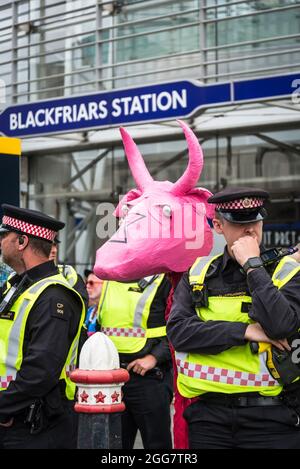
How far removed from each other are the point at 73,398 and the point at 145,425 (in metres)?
1.56

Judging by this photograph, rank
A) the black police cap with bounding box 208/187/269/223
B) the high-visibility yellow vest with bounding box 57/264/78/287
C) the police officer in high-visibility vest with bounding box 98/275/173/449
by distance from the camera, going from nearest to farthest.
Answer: the black police cap with bounding box 208/187/269/223, the police officer in high-visibility vest with bounding box 98/275/173/449, the high-visibility yellow vest with bounding box 57/264/78/287

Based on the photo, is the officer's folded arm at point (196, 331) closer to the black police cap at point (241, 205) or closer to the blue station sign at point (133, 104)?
the black police cap at point (241, 205)

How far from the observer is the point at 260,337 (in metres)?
3.41

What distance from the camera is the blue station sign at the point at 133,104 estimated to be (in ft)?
30.9

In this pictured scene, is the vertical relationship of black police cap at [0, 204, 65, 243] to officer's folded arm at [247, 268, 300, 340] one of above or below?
above

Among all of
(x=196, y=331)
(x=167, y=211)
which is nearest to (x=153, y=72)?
(x=167, y=211)

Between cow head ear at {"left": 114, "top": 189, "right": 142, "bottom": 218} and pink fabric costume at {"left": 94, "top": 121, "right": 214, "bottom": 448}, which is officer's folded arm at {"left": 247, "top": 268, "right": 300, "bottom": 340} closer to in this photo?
pink fabric costume at {"left": 94, "top": 121, "right": 214, "bottom": 448}

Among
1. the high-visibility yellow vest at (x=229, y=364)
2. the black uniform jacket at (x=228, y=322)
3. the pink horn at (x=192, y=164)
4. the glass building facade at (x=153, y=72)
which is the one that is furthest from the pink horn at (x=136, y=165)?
the glass building facade at (x=153, y=72)

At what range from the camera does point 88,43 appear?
12250 millimetres

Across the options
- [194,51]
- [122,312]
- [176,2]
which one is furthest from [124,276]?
[176,2]

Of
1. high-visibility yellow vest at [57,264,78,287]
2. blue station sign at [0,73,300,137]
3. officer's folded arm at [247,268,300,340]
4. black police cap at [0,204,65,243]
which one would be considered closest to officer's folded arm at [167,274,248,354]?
officer's folded arm at [247,268,300,340]

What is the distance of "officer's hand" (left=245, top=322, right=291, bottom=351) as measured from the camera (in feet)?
11.1

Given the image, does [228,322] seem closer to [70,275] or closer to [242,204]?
[242,204]

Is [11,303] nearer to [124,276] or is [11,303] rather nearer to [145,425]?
[124,276]
